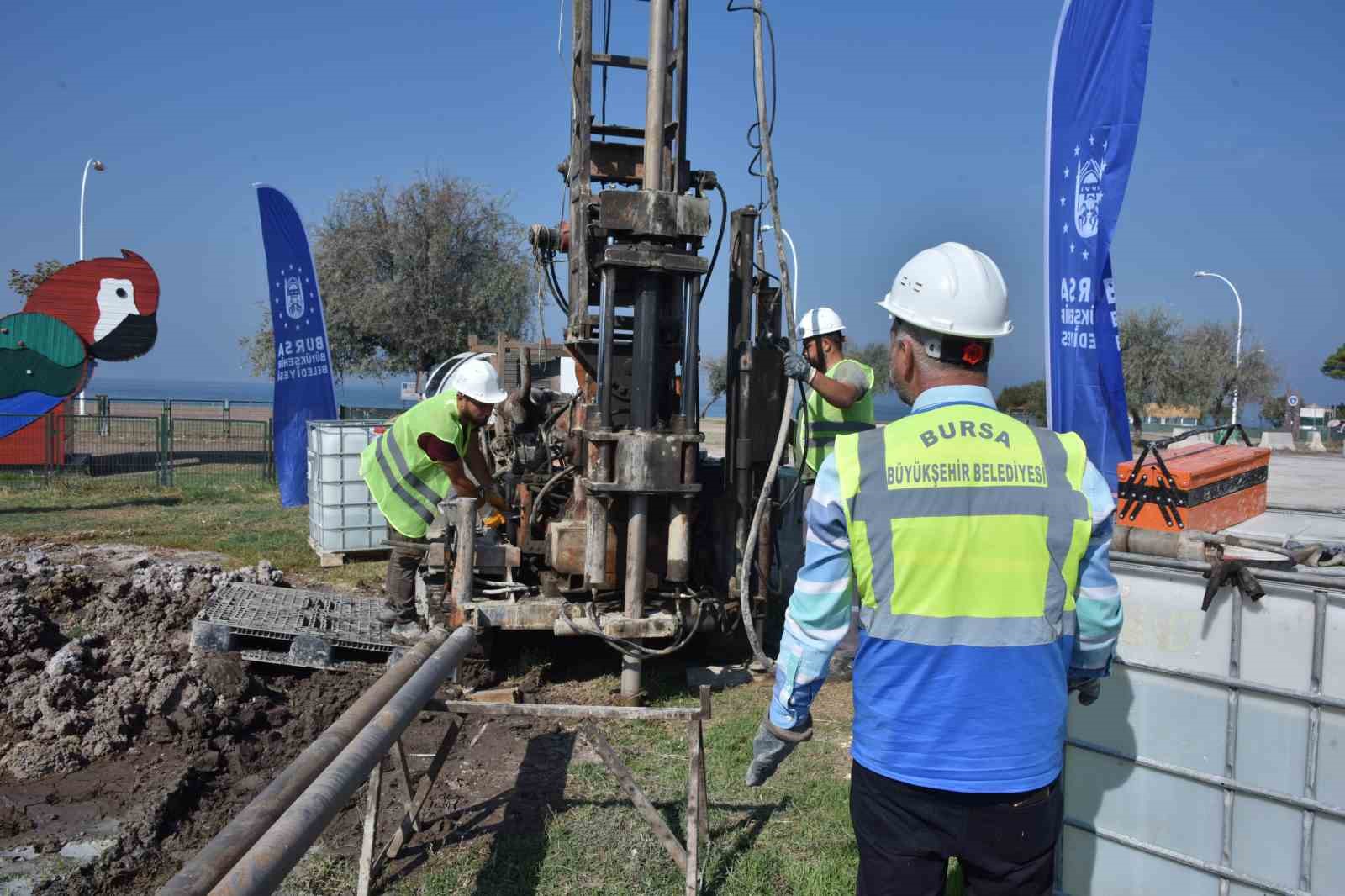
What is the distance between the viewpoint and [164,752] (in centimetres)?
508

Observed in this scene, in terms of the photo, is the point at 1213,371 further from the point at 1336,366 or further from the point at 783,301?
the point at 783,301

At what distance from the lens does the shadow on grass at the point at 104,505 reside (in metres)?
14.8

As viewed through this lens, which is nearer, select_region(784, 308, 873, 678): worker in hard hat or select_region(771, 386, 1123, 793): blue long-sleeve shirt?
select_region(771, 386, 1123, 793): blue long-sleeve shirt

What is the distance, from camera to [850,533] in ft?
7.34

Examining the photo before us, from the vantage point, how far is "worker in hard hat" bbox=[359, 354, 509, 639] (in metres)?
6.44

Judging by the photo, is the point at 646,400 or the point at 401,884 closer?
the point at 401,884

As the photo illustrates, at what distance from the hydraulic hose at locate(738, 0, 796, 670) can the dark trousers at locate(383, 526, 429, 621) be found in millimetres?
2316

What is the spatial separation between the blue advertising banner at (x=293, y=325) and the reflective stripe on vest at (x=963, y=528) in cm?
1304

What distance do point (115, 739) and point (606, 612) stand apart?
105 inches

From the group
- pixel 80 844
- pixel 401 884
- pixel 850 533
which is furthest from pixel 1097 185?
pixel 80 844

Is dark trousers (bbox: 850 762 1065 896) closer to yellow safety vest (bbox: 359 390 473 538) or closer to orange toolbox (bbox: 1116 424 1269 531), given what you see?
orange toolbox (bbox: 1116 424 1269 531)

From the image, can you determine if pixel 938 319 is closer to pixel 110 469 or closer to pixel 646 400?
A: pixel 646 400

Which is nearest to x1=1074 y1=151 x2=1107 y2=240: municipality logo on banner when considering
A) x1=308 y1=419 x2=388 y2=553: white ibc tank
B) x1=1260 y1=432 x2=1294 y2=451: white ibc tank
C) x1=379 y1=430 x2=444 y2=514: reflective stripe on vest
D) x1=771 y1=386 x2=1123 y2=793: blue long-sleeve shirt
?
x1=771 y1=386 x2=1123 y2=793: blue long-sleeve shirt

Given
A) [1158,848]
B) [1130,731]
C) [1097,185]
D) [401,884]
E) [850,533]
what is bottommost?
[401,884]
